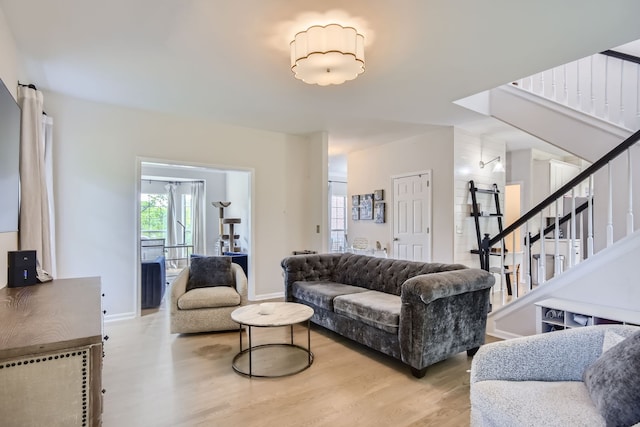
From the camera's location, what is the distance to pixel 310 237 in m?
5.53

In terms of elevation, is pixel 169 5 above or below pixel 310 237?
above

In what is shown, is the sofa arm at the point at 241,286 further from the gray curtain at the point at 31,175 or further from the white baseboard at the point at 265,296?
the gray curtain at the point at 31,175

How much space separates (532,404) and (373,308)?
1623mm

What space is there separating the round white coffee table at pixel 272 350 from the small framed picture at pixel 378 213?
11.3ft

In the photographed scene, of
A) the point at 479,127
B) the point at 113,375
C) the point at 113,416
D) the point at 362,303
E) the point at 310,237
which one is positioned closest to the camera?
the point at 113,416

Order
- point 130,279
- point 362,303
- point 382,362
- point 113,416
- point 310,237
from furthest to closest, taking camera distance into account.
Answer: point 310,237
point 130,279
point 362,303
point 382,362
point 113,416

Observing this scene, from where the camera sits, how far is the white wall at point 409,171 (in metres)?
5.17

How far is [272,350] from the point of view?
320cm

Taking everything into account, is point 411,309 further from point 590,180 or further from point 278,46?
point 278,46

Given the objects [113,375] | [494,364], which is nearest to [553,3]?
[494,364]

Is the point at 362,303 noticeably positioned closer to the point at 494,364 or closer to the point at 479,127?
the point at 494,364

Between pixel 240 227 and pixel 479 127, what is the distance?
17.8 ft

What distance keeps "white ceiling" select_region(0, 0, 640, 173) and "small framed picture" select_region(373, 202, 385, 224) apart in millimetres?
2369

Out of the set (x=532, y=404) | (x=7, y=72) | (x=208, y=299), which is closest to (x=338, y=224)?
(x=208, y=299)
